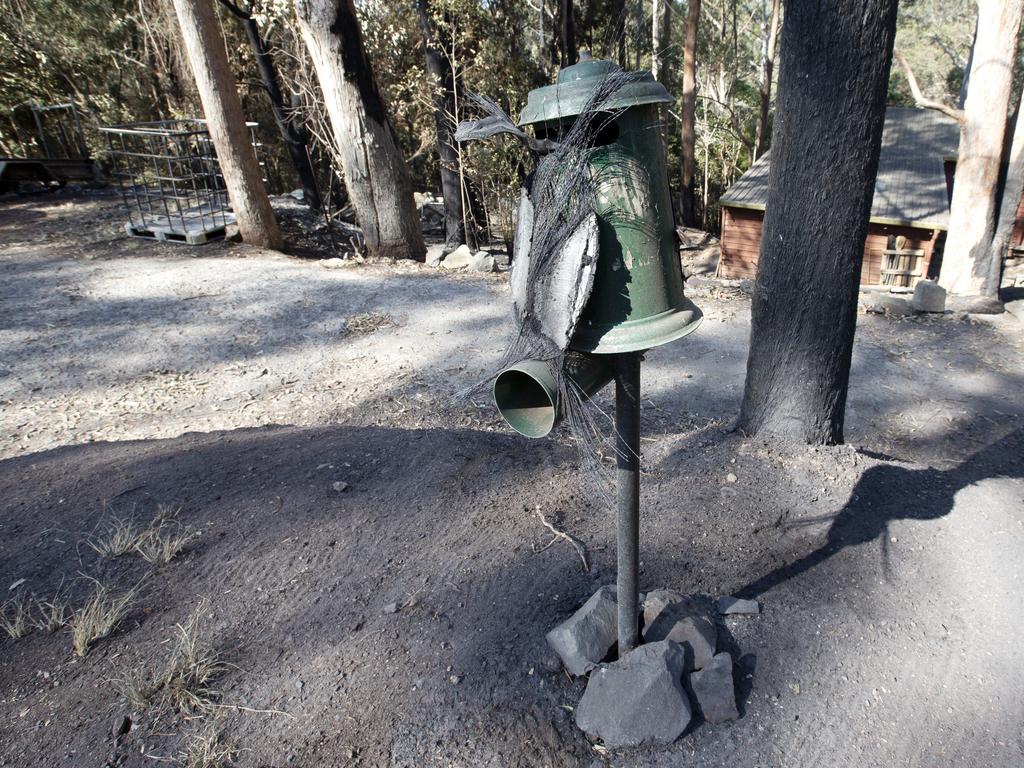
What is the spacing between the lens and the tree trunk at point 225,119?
902 cm

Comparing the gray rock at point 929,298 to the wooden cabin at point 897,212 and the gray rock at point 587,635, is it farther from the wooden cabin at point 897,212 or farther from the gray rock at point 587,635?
the wooden cabin at point 897,212

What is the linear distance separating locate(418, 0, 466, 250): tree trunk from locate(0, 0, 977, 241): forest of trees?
0.09ft

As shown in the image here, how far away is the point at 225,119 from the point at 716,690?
9975 mm

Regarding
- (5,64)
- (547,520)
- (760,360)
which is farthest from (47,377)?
(5,64)

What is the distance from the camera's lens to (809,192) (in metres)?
3.04

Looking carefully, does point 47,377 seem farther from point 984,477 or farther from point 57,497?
point 984,477

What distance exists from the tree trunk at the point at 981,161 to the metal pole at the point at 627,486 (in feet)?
28.0

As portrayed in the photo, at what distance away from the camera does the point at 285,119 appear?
13.6 metres

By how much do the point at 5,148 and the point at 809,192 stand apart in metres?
20.8

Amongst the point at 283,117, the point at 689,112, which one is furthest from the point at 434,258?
the point at 689,112

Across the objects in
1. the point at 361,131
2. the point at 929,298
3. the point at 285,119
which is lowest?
the point at 929,298

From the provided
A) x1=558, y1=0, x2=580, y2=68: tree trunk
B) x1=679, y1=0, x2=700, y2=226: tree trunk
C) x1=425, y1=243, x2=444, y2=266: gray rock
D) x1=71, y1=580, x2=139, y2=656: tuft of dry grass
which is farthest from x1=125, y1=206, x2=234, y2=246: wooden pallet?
x1=679, y1=0, x2=700, y2=226: tree trunk

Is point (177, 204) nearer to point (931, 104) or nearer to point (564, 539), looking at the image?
point (564, 539)

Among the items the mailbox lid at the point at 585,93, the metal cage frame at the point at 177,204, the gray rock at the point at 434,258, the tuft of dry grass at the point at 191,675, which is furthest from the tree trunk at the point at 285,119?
the mailbox lid at the point at 585,93
